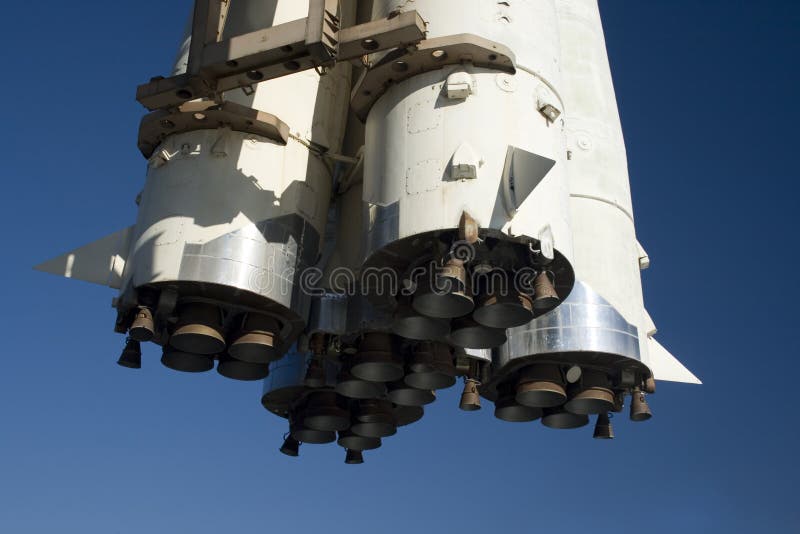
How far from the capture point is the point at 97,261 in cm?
1759

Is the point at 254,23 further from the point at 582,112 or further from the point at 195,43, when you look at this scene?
the point at 582,112

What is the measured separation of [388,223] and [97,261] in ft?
20.7

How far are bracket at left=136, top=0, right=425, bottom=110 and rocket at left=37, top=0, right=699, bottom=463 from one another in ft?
0.12

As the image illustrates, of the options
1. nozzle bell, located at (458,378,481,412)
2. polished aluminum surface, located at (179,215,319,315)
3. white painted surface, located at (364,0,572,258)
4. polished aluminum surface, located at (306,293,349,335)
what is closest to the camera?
white painted surface, located at (364,0,572,258)

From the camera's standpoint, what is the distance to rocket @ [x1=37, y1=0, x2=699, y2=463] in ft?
48.2

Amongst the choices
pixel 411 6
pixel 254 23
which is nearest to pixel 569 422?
pixel 411 6

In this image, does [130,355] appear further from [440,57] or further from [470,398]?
[440,57]

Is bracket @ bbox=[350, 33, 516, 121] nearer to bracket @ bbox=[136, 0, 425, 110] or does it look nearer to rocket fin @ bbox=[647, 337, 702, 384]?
bracket @ bbox=[136, 0, 425, 110]

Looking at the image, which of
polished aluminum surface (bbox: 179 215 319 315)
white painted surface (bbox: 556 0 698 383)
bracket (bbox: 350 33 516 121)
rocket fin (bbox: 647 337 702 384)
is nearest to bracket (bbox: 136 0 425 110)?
bracket (bbox: 350 33 516 121)

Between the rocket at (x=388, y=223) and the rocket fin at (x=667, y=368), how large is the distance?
5 centimetres

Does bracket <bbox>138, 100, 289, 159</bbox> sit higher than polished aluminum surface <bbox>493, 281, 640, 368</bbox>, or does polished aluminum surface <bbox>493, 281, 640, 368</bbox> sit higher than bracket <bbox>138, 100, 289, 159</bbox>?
bracket <bbox>138, 100, 289, 159</bbox>

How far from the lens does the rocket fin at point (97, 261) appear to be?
1741 cm

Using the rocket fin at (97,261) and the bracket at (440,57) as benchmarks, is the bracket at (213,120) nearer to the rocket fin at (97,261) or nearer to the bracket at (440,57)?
the rocket fin at (97,261)

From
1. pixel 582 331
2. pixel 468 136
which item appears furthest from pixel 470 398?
pixel 468 136
